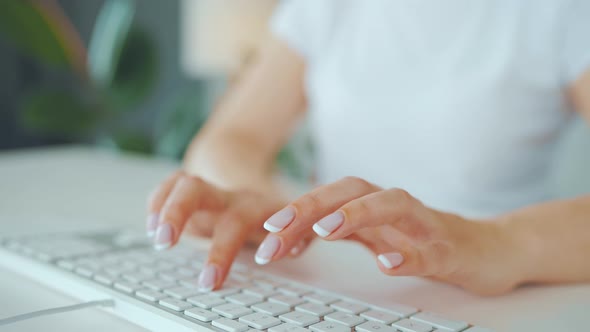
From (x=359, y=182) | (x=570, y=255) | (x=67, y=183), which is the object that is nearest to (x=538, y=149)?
(x=570, y=255)

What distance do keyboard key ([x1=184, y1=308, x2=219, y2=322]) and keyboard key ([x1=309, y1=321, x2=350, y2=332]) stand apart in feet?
0.19

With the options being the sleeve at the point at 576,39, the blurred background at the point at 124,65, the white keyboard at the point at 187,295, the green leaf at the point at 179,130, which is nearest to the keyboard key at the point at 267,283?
the white keyboard at the point at 187,295

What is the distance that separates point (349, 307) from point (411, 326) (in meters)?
0.05

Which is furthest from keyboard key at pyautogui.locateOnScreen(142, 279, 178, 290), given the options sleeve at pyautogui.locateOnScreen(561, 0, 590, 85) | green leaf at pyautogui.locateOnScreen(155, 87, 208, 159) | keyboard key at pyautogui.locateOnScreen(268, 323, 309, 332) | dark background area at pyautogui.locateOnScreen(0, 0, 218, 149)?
dark background area at pyautogui.locateOnScreen(0, 0, 218, 149)

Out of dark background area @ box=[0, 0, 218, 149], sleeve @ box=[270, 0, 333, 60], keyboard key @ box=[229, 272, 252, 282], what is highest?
dark background area @ box=[0, 0, 218, 149]

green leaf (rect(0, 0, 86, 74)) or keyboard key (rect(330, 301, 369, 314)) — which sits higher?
green leaf (rect(0, 0, 86, 74))

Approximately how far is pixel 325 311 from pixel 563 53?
1.88ft

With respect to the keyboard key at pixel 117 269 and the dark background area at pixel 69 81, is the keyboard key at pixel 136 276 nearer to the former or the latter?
the keyboard key at pixel 117 269

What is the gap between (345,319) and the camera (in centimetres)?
35

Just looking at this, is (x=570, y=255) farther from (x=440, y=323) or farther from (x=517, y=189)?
(x=517, y=189)

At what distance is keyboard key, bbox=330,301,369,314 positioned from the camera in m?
0.37

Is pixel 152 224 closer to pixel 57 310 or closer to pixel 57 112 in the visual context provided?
pixel 57 310

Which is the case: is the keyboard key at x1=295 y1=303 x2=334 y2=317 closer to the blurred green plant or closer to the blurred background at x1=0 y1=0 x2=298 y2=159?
the blurred background at x1=0 y1=0 x2=298 y2=159

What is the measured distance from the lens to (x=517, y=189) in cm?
90
